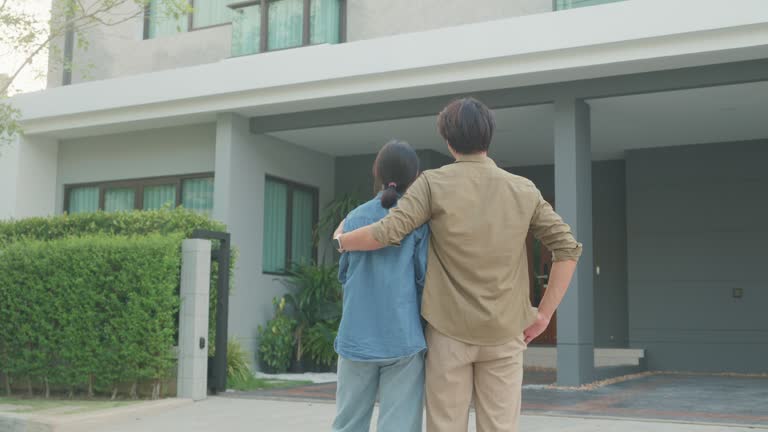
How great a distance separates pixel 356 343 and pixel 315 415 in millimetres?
3818

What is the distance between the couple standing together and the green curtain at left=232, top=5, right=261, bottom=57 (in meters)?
8.53

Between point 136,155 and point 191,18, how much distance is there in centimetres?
251

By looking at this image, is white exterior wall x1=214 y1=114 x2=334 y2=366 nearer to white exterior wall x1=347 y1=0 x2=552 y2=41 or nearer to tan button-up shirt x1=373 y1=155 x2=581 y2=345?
white exterior wall x1=347 y1=0 x2=552 y2=41

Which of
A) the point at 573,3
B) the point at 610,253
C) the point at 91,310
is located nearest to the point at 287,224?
the point at 91,310

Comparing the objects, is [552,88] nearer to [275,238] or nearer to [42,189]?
[275,238]

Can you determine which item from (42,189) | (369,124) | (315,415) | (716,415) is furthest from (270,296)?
(716,415)

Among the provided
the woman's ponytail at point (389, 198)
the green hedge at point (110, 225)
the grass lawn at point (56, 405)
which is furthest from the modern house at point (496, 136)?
the woman's ponytail at point (389, 198)

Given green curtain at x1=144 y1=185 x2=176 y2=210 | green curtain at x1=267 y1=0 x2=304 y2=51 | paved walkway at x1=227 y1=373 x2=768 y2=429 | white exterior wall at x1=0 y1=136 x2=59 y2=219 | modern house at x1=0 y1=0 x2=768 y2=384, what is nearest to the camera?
paved walkway at x1=227 y1=373 x2=768 y2=429

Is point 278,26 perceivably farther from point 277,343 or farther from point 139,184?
point 277,343

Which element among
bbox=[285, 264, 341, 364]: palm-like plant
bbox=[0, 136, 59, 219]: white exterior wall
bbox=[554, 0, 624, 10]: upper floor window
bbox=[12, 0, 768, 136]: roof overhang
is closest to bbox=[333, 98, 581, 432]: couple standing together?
bbox=[12, 0, 768, 136]: roof overhang

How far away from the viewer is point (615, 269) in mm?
12789

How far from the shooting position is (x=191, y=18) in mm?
13289

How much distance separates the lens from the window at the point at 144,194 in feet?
38.7

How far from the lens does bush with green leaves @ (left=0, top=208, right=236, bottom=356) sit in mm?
8086
